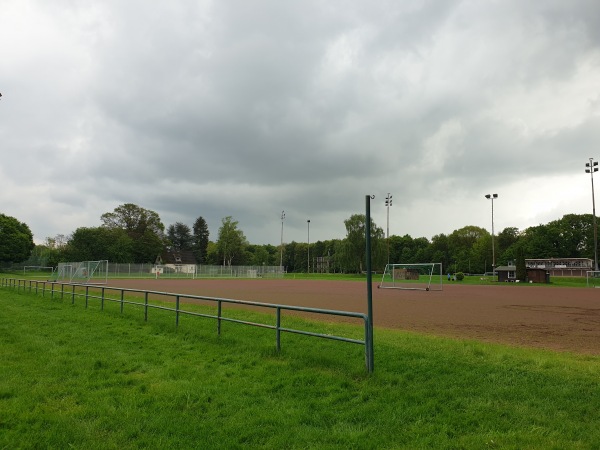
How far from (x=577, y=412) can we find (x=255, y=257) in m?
136

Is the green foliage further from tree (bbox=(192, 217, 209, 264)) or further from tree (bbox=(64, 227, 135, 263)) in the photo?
tree (bbox=(192, 217, 209, 264))

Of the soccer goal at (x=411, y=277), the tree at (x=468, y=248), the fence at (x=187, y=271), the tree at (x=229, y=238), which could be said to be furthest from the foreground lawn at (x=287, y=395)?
the tree at (x=468, y=248)

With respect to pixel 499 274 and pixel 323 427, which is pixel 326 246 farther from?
pixel 323 427

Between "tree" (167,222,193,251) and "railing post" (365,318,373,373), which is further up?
"tree" (167,222,193,251)

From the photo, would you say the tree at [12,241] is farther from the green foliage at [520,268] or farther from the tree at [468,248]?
the tree at [468,248]

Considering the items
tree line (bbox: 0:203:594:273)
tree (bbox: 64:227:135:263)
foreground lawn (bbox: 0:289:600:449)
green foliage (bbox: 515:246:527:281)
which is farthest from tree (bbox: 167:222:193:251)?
foreground lawn (bbox: 0:289:600:449)

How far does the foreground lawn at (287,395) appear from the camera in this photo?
3.99 metres

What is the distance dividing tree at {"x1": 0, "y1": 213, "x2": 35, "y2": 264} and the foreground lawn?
82.7m

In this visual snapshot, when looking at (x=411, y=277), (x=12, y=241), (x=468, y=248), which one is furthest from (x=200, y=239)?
(x=411, y=277)

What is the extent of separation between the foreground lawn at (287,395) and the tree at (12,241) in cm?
8265

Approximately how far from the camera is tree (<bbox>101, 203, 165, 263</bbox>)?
96.8m

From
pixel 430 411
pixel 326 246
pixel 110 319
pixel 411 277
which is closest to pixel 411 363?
pixel 430 411

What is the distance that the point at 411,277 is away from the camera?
42594 mm

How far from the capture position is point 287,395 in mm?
5316
